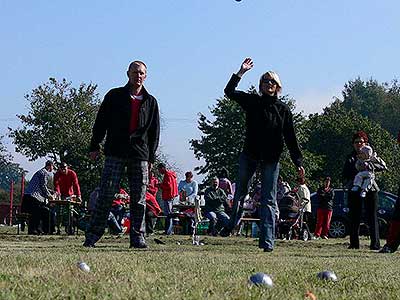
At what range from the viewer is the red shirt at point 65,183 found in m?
22.4

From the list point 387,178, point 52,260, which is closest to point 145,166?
point 52,260

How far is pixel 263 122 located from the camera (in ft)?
34.0

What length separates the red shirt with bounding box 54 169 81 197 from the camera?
22359 mm

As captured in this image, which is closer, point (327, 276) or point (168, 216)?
point (327, 276)

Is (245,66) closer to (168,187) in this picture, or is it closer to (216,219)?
(216,219)

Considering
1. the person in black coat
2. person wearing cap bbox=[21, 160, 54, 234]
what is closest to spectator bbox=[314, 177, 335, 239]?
person wearing cap bbox=[21, 160, 54, 234]

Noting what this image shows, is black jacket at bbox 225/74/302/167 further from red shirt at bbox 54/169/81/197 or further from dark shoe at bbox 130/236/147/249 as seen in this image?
red shirt at bbox 54/169/81/197

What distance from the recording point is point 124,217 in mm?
21484

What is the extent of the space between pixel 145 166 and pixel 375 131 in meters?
62.7

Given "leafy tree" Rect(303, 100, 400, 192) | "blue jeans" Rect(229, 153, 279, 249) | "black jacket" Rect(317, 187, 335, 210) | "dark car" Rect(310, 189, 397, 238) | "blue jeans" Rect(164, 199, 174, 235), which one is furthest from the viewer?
"leafy tree" Rect(303, 100, 400, 192)

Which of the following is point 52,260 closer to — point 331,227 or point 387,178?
point 331,227

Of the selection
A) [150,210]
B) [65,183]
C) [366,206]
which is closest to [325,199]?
[150,210]

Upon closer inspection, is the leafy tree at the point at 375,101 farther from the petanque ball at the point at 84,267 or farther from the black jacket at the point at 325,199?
the petanque ball at the point at 84,267

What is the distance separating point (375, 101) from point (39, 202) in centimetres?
11331
